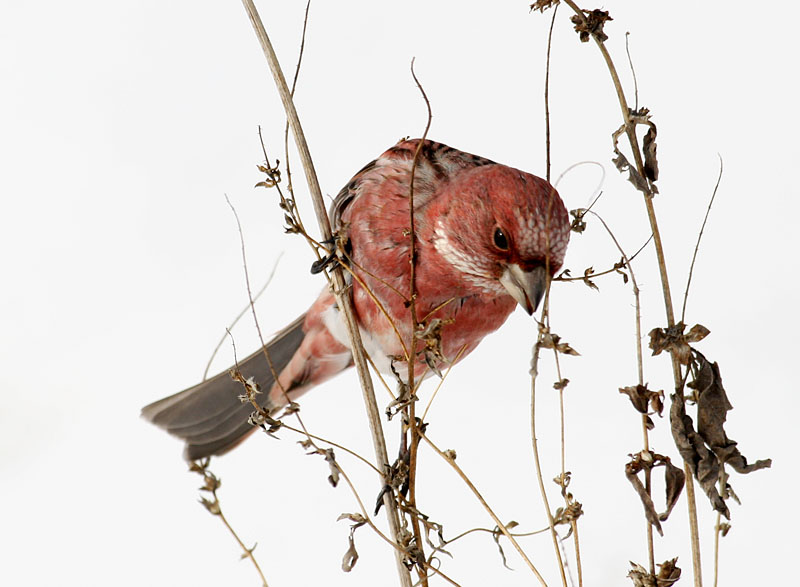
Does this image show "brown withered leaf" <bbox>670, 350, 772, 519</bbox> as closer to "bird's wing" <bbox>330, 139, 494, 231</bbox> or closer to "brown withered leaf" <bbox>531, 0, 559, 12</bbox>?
"brown withered leaf" <bbox>531, 0, 559, 12</bbox>

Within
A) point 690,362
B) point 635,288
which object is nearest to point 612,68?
point 635,288

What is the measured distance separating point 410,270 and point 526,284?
244mm

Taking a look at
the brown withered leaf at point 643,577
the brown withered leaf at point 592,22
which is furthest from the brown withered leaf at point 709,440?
the brown withered leaf at point 592,22

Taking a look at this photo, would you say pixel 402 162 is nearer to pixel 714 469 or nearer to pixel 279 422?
pixel 279 422

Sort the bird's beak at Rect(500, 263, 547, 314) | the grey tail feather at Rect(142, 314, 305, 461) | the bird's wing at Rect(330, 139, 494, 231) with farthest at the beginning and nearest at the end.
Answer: the grey tail feather at Rect(142, 314, 305, 461) < the bird's wing at Rect(330, 139, 494, 231) < the bird's beak at Rect(500, 263, 547, 314)

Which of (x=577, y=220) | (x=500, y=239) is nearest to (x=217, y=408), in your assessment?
(x=500, y=239)

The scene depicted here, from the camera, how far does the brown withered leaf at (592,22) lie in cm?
111

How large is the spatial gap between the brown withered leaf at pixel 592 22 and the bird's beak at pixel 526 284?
45 cm

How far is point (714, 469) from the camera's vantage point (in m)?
1.09

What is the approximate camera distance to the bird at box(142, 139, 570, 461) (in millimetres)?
1497

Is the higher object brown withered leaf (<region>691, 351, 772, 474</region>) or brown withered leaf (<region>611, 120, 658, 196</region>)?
brown withered leaf (<region>611, 120, 658, 196</region>)

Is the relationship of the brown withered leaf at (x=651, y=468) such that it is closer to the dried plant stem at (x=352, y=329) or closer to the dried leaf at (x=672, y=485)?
the dried leaf at (x=672, y=485)

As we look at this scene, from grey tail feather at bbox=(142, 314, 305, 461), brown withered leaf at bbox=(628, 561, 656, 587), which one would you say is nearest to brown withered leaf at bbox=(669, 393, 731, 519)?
brown withered leaf at bbox=(628, 561, 656, 587)

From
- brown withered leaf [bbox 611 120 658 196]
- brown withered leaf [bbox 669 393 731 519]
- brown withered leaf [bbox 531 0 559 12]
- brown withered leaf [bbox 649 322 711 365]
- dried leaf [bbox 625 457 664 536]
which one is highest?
brown withered leaf [bbox 531 0 559 12]
